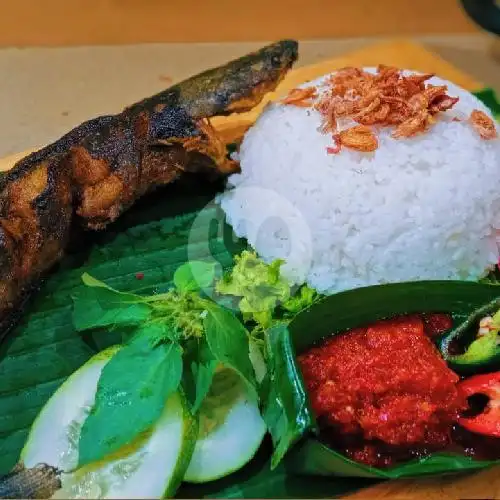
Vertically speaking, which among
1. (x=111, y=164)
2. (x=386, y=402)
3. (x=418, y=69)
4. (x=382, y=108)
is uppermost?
(x=382, y=108)

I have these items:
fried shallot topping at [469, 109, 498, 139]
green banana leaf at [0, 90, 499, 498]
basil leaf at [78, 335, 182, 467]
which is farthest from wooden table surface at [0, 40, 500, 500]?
fried shallot topping at [469, 109, 498, 139]

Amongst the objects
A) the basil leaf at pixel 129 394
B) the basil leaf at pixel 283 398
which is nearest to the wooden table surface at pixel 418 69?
the basil leaf at pixel 283 398

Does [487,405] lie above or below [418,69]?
below

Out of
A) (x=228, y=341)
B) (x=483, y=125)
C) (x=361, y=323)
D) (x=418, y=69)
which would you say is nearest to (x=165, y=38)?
(x=418, y=69)

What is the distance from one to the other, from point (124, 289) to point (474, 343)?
1.42 meters

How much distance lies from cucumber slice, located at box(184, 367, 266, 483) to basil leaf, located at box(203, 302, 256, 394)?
0.10 meters

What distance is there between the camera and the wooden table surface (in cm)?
225

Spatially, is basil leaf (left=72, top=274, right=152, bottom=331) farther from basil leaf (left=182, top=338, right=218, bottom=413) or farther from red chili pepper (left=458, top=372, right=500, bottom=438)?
red chili pepper (left=458, top=372, right=500, bottom=438)

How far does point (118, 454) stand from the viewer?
2.12 meters

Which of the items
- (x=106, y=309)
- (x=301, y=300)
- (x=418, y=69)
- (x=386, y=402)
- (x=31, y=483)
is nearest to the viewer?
(x=31, y=483)

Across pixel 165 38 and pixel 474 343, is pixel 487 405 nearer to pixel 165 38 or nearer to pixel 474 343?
pixel 474 343

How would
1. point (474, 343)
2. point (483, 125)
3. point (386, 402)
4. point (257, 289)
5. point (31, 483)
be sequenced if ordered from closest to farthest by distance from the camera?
point (31, 483) < point (386, 402) < point (474, 343) < point (257, 289) < point (483, 125)

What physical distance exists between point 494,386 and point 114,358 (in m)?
1.29

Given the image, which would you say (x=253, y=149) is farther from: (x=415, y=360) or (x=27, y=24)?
(x=27, y=24)
